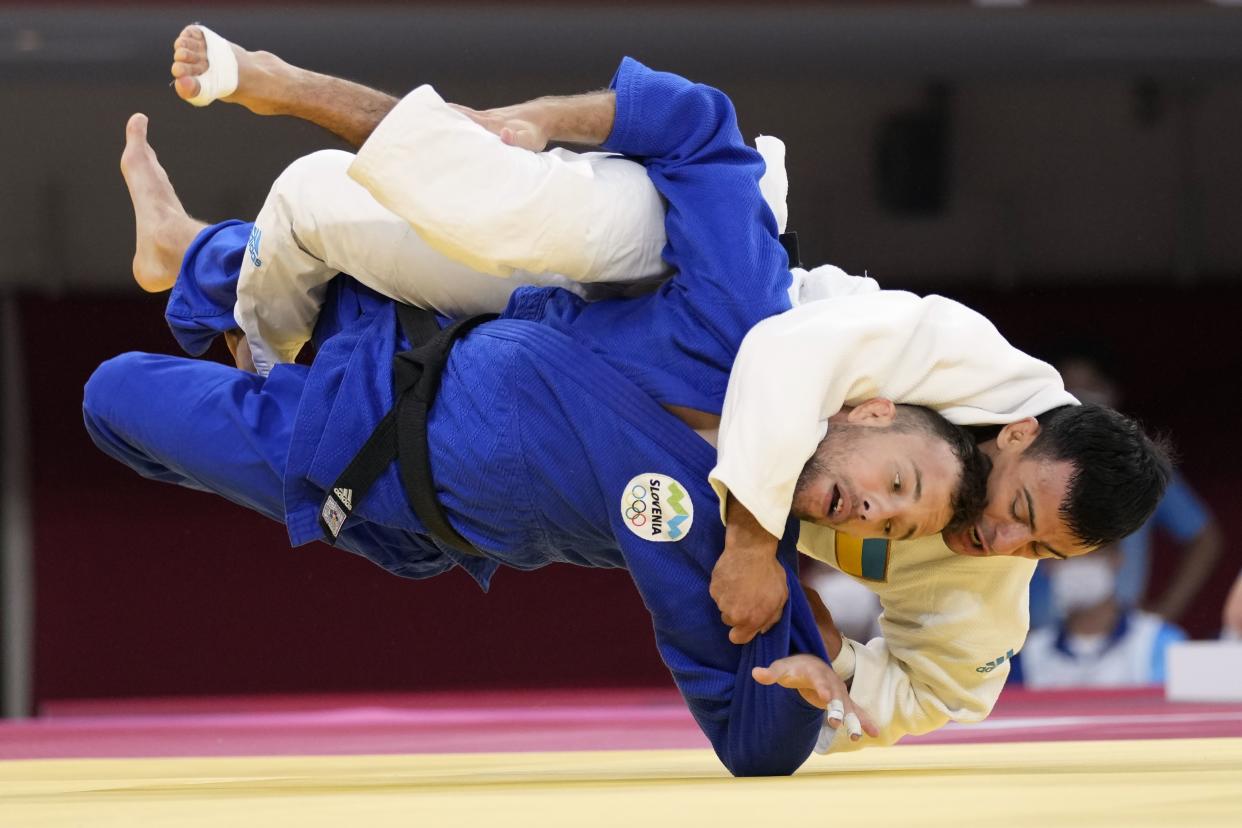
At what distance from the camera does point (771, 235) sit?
192 cm

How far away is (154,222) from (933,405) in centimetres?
118

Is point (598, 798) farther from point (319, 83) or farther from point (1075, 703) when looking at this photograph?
point (1075, 703)

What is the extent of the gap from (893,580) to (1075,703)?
172 cm

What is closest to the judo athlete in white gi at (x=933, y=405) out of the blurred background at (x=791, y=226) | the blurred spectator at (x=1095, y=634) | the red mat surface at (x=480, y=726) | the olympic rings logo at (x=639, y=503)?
the olympic rings logo at (x=639, y=503)

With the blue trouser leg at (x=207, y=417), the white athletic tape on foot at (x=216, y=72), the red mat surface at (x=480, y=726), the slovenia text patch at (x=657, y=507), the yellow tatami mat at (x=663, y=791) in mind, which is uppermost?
the white athletic tape on foot at (x=216, y=72)

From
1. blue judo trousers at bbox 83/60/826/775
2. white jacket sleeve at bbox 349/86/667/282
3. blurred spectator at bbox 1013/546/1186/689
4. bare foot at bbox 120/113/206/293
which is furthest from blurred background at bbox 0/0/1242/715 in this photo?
white jacket sleeve at bbox 349/86/667/282

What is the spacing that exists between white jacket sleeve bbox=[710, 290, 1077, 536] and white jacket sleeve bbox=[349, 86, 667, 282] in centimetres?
25

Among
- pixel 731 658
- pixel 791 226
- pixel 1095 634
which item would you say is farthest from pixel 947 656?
pixel 791 226

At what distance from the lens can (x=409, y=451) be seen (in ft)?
6.33

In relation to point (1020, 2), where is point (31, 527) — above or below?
below

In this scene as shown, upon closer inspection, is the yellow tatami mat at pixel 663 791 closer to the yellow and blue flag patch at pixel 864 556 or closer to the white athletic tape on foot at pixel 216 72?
the yellow and blue flag patch at pixel 864 556

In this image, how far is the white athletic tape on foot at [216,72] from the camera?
72.0 inches

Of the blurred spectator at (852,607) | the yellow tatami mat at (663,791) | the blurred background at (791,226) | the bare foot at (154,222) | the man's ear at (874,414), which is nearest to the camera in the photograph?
the yellow tatami mat at (663,791)

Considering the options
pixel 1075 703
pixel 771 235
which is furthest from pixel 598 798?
pixel 1075 703
